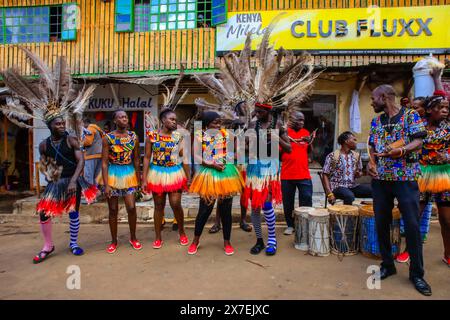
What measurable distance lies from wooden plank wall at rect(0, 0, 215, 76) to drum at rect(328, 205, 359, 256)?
608 cm

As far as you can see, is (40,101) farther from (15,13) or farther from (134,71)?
(15,13)

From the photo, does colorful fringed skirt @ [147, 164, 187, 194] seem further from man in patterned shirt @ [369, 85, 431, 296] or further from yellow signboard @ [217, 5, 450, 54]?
yellow signboard @ [217, 5, 450, 54]

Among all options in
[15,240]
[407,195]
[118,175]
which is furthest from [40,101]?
[407,195]

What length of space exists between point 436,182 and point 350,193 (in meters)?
1.26

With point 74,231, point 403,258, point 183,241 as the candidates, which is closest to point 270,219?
point 183,241

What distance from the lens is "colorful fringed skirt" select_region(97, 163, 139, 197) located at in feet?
14.8

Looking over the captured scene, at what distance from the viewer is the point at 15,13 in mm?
10328

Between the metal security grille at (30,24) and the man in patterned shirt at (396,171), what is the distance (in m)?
9.86

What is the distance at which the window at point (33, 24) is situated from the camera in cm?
1009

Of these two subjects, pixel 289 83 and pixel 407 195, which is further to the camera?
pixel 289 83

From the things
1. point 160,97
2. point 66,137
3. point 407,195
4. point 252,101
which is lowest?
point 407,195

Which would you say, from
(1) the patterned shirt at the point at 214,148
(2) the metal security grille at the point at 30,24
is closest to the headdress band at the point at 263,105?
(1) the patterned shirt at the point at 214,148

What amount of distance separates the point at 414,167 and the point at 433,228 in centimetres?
287

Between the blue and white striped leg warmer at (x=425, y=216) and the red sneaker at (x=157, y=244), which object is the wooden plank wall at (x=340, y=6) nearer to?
the blue and white striped leg warmer at (x=425, y=216)
